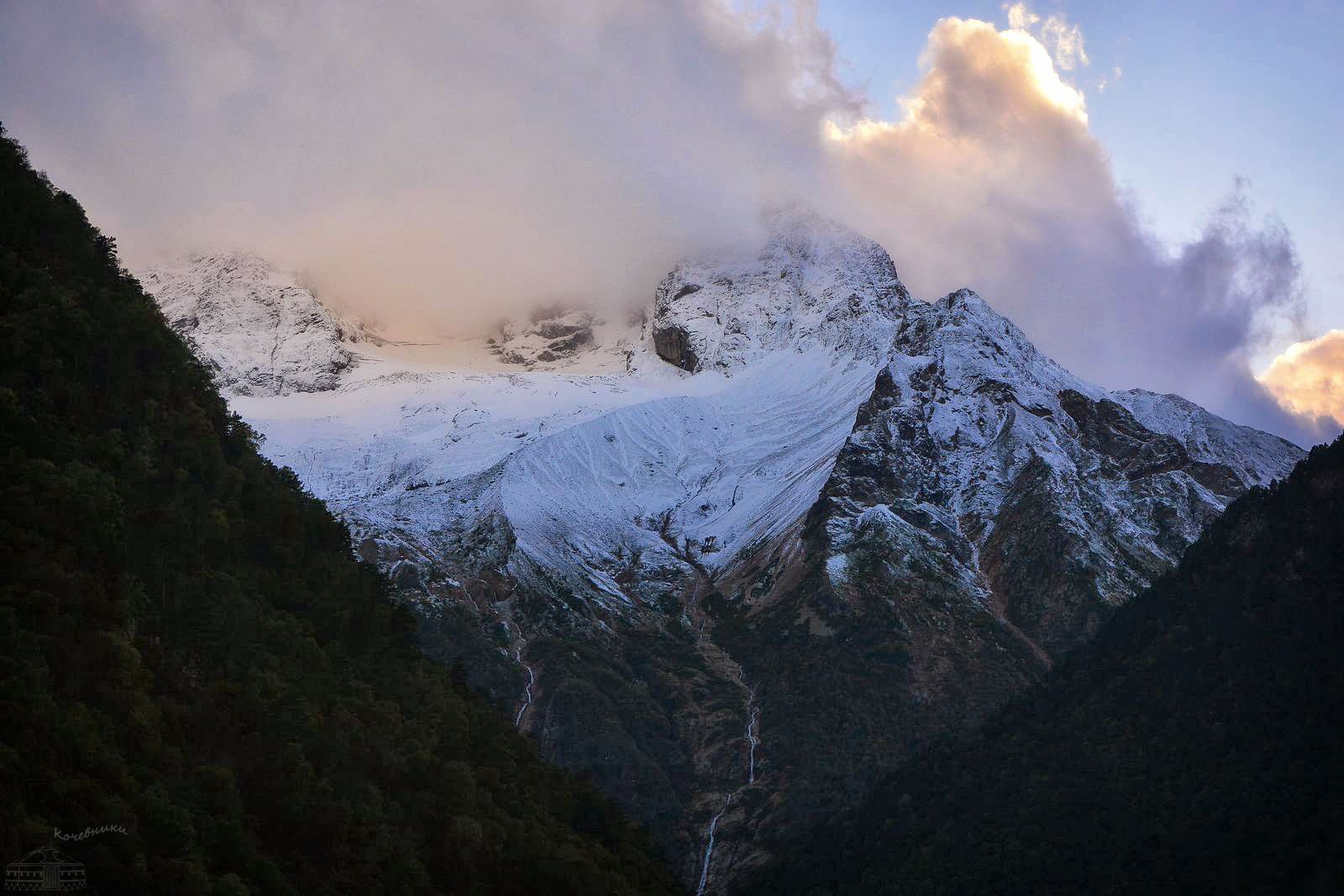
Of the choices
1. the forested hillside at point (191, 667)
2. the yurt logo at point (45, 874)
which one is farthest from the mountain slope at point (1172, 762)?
the yurt logo at point (45, 874)

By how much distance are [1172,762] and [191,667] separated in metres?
80.2

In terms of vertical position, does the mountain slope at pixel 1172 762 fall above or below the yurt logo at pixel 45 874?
above

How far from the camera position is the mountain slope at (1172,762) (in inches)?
4188

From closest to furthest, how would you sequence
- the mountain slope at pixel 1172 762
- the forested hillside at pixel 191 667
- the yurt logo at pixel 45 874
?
the yurt logo at pixel 45 874 < the forested hillside at pixel 191 667 < the mountain slope at pixel 1172 762

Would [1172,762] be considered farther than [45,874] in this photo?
Yes

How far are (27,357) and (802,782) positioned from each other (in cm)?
9669

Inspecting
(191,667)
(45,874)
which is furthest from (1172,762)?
(45,874)

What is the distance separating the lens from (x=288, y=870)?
69.3 meters

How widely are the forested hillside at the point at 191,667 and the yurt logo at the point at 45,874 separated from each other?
2.83 ft

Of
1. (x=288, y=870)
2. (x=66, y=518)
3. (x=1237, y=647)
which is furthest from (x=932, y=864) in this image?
(x=66, y=518)

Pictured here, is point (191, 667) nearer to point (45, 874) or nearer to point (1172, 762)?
point (45, 874)

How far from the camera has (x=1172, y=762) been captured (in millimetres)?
118188

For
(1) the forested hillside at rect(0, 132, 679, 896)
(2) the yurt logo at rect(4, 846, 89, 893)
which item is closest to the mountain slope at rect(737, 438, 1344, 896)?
(1) the forested hillside at rect(0, 132, 679, 896)

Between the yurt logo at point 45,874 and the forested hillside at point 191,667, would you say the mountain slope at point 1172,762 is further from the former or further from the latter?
the yurt logo at point 45,874
